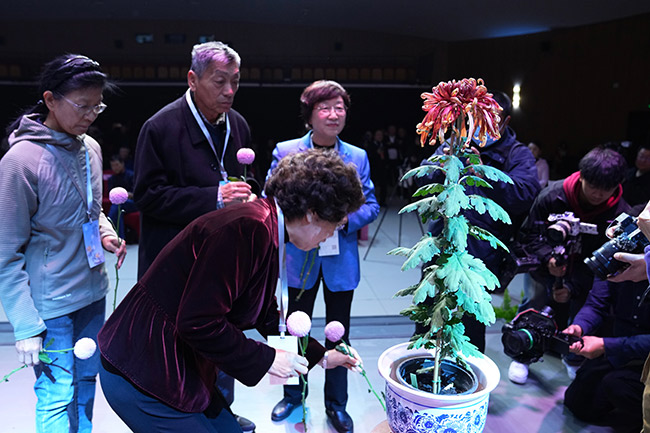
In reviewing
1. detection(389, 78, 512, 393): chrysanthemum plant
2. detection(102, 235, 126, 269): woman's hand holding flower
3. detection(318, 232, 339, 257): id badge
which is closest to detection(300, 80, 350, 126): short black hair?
detection(318, 232, 339, 257): id badge

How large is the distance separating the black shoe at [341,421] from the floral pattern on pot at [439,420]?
→ 2.45 ft

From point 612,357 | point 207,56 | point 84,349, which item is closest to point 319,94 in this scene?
point 207,56

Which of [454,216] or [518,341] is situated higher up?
[454,216]

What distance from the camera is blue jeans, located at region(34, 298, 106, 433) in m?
1.56

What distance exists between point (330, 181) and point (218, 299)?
360 millimetres

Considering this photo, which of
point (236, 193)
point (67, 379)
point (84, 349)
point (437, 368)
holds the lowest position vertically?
point (67, 379)

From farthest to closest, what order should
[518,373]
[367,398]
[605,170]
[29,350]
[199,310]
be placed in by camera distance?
[518,373]
[367,398]
[605,170]
[29,350]
[199,310]

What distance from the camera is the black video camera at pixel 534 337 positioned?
2.17 metres

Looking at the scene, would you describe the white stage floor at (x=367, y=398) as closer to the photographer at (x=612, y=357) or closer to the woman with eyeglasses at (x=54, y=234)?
the photographer at (x=612, y=357)

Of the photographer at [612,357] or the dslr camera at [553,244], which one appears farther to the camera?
the dslr camera at [553,244]

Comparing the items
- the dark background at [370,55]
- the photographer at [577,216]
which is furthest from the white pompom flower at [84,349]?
the dark background at [370,55]

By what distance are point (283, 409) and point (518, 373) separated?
126 centimetres

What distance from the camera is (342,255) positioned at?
2098 mm

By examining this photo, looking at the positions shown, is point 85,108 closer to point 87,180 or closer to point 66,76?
point 66,76
